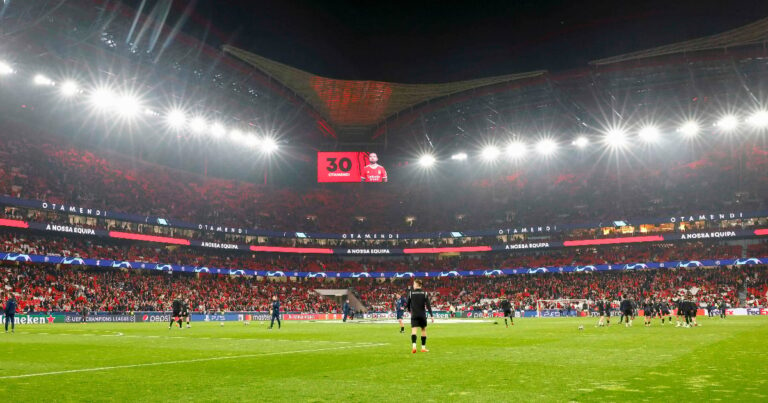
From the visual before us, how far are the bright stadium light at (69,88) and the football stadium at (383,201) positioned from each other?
2.86ft

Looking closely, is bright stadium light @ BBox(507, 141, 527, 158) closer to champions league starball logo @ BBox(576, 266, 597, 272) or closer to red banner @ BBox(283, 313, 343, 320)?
champions league starball logo @ BBox(576, 266, 597, 272)

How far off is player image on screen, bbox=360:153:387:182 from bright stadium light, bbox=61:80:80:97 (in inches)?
1287

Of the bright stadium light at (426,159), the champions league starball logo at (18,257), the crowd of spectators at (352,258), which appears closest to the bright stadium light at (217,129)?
the crowd of spectators at (352,258)

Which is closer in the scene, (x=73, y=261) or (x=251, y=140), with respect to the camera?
(x=73, y=261)

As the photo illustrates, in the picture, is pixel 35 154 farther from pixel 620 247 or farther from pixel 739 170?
pixel 739 170

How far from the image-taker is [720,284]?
66562mm

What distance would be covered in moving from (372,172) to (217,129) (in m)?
20.0

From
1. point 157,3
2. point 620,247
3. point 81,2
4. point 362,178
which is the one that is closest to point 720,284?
point 620,247

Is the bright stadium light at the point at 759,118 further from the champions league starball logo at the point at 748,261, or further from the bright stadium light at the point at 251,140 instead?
the bright stadium light at the point at 251,140

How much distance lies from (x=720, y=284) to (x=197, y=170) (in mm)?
67599

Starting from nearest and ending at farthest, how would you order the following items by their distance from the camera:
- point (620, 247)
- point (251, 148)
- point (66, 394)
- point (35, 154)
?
1. point (66, 394)
2. point (35, 154)
3. point (620, 247)
4. point (251, 148)

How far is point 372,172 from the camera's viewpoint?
74.4 meters

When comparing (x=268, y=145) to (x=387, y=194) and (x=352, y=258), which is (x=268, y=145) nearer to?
(x=352, y=258)

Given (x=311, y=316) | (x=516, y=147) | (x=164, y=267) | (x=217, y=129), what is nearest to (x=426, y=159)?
(x=516, y=147)
